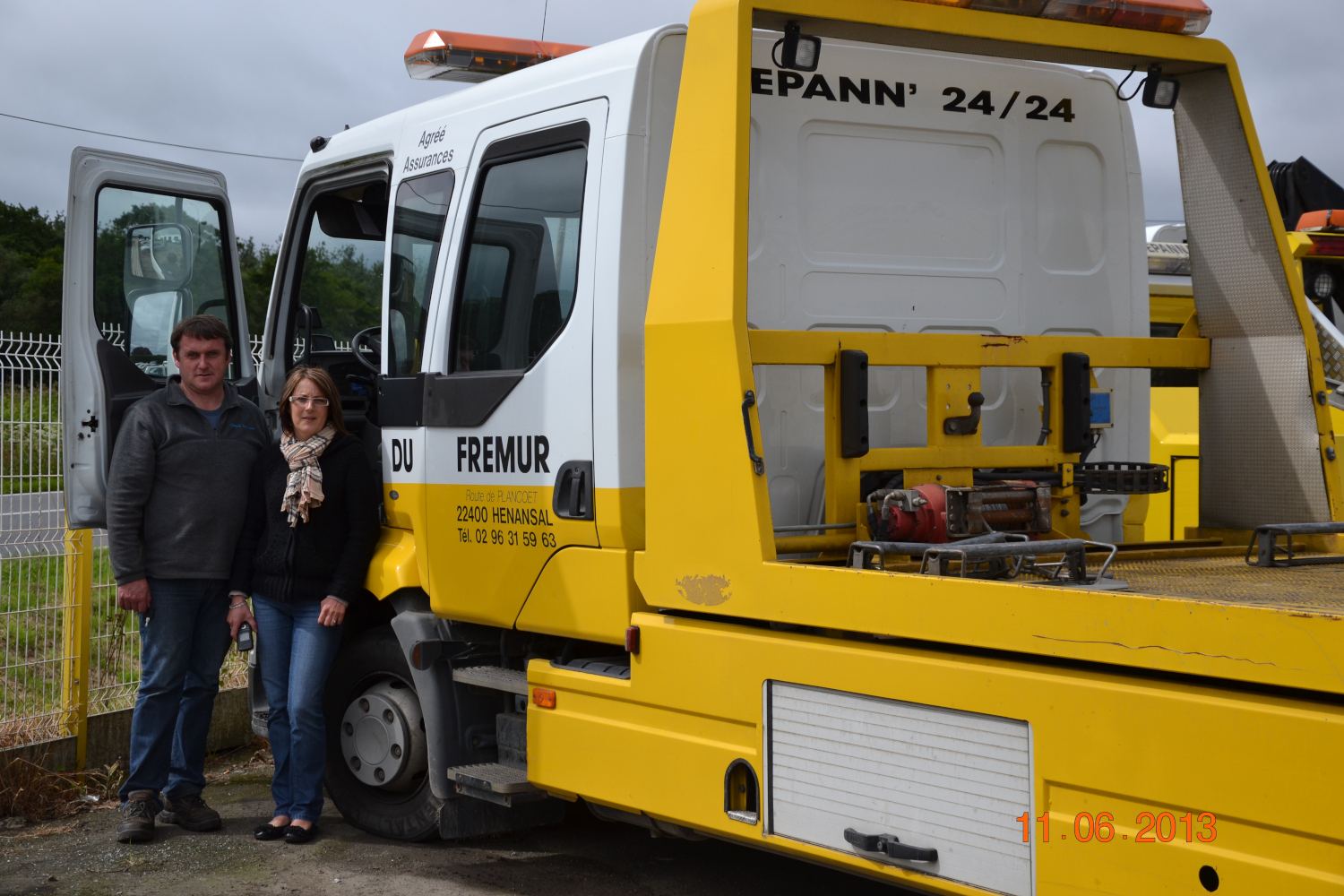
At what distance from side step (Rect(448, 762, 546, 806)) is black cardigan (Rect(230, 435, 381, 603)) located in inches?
34.1

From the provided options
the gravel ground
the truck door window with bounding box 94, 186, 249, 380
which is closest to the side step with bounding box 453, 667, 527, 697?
the gravel ground

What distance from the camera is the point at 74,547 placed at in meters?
6.04

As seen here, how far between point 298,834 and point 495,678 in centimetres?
127

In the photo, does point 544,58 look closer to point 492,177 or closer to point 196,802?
point 492,177

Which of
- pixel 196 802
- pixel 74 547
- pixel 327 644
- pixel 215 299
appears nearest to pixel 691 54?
pixel 327 644

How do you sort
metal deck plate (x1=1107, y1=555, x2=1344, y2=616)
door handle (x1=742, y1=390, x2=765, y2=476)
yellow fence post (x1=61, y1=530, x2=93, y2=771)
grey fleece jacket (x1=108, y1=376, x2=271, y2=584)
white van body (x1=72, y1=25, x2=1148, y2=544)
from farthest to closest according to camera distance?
yellow fence post (x1=61, y1=530, x2=93, y2=771)
grey fleece jacket (x1=108, y1=376, x2=271, y2=584)
white van body (x1=72, y1=25, x2=1148, y2=544)
door handle (x1=742, y1=390, x2=765, y2=476)
metal deck plate (x1=1107, y1=555, x2=1344, y2=616)

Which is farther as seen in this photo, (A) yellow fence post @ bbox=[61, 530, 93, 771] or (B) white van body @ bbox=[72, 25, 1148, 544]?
(A) yellow fence post @ bbox=[61, 530, 93, 771]

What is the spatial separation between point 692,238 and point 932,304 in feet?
3.37

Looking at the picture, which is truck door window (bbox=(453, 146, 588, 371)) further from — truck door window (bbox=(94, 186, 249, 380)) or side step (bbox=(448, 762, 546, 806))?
truck door window (bbox=(94, 186, 249, 380))

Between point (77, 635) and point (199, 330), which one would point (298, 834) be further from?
point (199, 330)

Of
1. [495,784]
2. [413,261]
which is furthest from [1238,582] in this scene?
[413,261]

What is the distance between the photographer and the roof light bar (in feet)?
12.0

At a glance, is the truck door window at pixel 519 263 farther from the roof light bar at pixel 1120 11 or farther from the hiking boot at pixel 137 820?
the hiking boot at pixel 137 820
